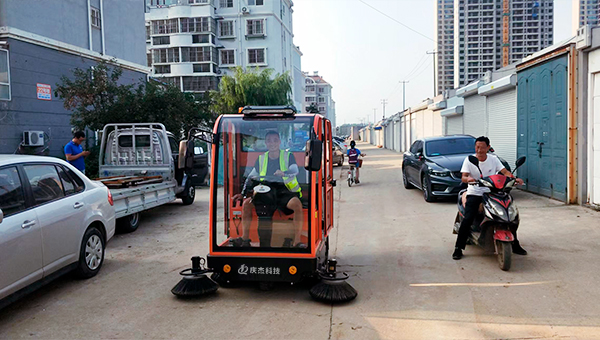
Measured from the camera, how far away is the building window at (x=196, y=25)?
53.7 metres

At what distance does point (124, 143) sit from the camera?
11711 millimetres

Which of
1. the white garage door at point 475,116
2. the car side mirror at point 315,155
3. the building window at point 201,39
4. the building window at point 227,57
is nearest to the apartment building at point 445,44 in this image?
the building window at point 227,57

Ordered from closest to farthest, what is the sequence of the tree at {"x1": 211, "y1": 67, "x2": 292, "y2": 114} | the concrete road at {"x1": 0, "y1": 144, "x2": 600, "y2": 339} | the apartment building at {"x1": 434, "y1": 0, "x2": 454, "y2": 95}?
the concrete road at {"x1": 0, "y1": 144, "x2": 600, "y2": 339}
the tree at {"x1": 211, "y1": 67, "x2": 292, "y2": 114}
the apartment building at {"x1": 434, "y1": 0, "x2": 454, "y2": 95}

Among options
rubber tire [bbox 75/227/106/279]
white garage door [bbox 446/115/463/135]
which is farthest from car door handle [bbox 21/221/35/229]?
white garage door [bbox 446/115/463/135]

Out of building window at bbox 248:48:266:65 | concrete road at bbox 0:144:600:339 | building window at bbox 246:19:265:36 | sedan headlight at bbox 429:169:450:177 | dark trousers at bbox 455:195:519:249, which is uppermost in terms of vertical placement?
building window at bbox 246:19:265:36

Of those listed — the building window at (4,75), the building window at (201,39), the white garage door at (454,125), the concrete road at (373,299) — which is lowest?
the concrete road at (373,299)

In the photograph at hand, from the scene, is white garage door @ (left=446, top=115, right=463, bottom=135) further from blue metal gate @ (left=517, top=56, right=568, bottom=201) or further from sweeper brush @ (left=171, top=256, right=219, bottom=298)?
sweeper brush @ (left=171, top=256, right=219, bottom=298)

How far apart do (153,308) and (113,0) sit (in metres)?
20.8

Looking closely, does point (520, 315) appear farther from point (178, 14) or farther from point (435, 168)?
point (178, 14)

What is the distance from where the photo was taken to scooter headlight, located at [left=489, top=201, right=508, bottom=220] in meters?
6.22

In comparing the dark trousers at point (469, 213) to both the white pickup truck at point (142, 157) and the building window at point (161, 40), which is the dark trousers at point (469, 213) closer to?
the white pickup truck at point (142, 157)

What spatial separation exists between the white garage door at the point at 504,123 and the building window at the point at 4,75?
15908 mm

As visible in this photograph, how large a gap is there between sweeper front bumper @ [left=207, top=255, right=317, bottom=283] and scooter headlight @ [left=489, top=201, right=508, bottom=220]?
2.55 m

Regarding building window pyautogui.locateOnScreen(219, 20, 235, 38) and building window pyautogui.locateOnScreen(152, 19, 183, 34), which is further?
building window pyautogui.locateOnScreen(219, 20, 235, 38)
